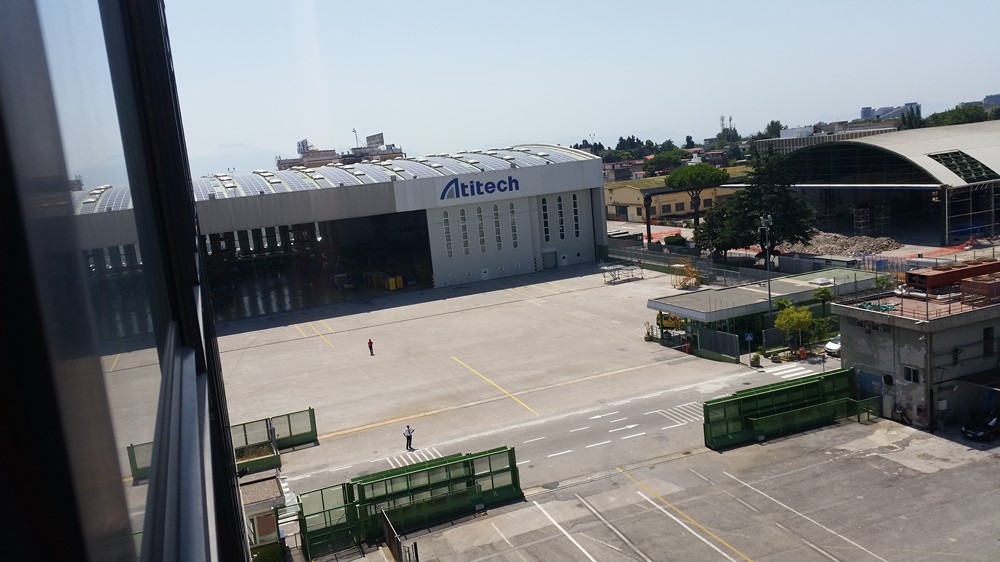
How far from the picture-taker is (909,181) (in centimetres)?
5334

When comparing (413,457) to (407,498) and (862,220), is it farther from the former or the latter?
(862,220)

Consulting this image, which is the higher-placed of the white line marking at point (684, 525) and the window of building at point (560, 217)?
the window of building at point (560, 217)

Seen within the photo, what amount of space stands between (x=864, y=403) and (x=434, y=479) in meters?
12.7

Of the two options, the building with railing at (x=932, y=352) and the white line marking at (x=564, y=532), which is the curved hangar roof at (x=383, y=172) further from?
the white line marking at (x=564, y=532)

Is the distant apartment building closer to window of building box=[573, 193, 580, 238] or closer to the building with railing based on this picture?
window of building box=[573, 193, 580, 238]

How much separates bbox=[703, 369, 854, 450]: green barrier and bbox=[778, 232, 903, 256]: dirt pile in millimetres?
27456

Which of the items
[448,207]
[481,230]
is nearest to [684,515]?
[448,207]

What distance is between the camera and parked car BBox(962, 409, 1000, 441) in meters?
20.4

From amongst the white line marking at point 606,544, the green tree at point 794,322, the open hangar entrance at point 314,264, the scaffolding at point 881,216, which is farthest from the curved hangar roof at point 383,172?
the white line marking at point 606,544

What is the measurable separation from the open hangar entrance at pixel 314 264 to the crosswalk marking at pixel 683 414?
2904 cm

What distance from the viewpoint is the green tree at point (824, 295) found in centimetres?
3198

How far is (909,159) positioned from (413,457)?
4326 centimetres

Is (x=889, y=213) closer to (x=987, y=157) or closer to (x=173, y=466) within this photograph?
(x=987, y=157)

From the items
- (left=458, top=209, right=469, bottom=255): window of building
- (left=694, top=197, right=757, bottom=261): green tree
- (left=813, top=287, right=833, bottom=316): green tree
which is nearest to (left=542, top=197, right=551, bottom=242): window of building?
(left=458, top=209, right=469, bottom=255): window of building
